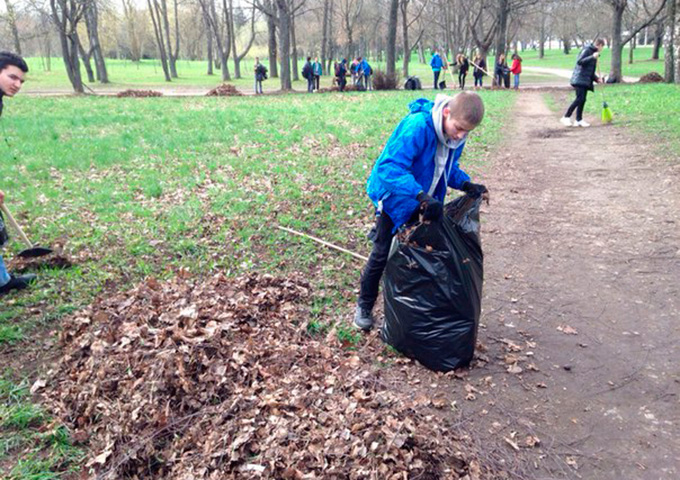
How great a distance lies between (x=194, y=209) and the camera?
20.7 ft

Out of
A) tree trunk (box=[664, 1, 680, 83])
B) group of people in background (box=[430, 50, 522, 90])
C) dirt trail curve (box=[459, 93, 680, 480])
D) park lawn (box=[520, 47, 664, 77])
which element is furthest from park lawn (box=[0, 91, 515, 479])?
park lawn (box=[520, 47, 664, 77])

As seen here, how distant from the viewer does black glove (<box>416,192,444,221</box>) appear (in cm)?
295

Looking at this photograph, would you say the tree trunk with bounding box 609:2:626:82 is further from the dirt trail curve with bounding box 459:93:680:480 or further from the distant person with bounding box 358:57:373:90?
the dirt trail curve with bounding box 459:93:680:480

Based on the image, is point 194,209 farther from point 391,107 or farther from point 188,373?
point 391,107

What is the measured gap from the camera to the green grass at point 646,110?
9.67 meters

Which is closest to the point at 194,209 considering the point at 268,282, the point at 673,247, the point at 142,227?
the point at 142,227

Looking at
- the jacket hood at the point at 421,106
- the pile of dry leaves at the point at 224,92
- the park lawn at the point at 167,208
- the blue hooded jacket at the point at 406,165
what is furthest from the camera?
the pile of dry leaves at the point at 224,92

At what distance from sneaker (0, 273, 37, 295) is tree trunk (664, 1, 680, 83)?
2107 centimetres

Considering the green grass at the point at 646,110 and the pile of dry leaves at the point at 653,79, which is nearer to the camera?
the green grass at the point at 646,110

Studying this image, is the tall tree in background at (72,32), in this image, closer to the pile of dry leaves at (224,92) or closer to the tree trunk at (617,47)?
the pile of dry leaves at (224,92)

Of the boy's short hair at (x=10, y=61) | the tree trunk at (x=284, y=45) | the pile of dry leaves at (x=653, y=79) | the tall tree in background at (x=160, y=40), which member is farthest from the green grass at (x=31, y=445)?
the tall tree in background at (x=160, y=40)

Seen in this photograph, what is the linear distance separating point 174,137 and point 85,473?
28.6 ft

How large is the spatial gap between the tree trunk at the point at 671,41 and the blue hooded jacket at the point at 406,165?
19.6 metres

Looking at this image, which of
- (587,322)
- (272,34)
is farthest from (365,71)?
(587,322)
